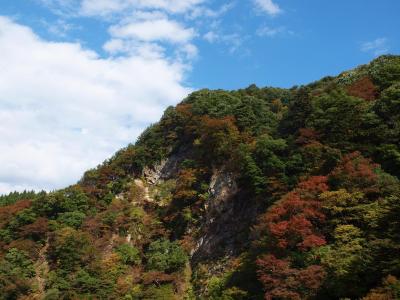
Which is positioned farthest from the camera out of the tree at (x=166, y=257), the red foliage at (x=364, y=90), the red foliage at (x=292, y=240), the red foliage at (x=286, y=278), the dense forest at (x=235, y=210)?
the tree at (x=166, y=257)

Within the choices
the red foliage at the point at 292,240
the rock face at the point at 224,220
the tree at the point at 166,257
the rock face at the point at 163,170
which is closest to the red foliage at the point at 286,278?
the red foliage at the point at 292,240

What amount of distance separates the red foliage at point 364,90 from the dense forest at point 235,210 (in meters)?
0.14

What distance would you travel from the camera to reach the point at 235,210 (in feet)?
128

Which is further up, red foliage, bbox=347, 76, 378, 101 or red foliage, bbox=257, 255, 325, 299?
red foliage, bbox=347, 76, 378, 101

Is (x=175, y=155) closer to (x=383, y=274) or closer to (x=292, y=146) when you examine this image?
(x=292, y=146)

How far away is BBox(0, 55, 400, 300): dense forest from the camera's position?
23188 mm

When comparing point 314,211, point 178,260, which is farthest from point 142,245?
point 314,211

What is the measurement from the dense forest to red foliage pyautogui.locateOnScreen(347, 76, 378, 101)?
0.14 m

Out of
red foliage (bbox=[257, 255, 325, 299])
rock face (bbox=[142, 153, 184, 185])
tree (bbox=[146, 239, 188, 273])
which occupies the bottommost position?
red foliage (bbox=[257, 255, 325, 299])

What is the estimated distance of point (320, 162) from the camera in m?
31.5

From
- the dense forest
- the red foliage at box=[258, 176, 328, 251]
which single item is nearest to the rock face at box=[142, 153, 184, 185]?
the dense forest

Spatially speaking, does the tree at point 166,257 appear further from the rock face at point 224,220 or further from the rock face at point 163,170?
the rock face at point 163,170

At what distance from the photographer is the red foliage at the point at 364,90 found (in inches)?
1411

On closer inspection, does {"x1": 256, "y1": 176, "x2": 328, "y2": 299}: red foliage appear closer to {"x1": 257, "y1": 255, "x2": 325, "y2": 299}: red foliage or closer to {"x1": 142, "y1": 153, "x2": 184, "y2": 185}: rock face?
{"x1": 257, "y1": 255, "x2": 325, "y2": 299}: red foliage
